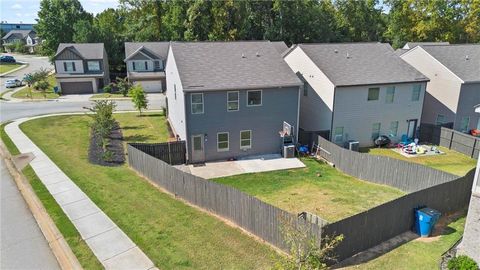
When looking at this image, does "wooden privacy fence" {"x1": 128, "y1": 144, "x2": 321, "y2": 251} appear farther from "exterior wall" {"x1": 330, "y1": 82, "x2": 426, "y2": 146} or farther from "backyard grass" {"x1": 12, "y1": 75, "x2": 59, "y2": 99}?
"backyard grass" {"x1": 12, "y1": 75, "x2": 59, "y2": 99}

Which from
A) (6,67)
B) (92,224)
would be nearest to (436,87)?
(92,224)

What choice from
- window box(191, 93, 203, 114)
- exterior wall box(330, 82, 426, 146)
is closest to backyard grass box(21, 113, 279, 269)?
window box(191, 93, 203, 114)

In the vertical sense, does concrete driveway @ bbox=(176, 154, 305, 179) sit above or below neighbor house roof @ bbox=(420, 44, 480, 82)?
below

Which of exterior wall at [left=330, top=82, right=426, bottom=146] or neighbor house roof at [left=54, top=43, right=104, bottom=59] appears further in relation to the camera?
neighbor house roof at [left=54, top=43, right=104, bottom=59]

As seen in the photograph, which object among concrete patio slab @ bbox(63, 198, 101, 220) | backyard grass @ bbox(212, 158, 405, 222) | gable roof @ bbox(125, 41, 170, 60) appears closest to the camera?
concrete patio slab @ bbox(63, 198, 101, 220)

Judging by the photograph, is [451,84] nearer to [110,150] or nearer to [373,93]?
[373,93]

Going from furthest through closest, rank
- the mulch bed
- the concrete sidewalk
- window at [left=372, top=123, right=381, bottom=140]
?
1. window at [left=372, top=123, right=381, bottom=140]
2. the mulch bed
3. the concrete sidewalk

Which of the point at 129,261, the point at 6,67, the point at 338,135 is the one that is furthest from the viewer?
the point at 6,67
